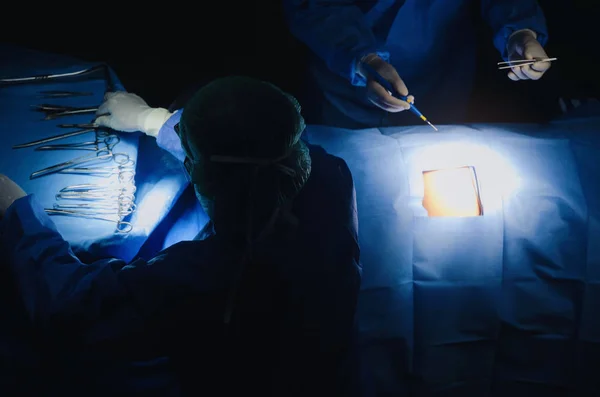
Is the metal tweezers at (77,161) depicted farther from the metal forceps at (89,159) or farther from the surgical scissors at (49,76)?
the surgical scissors at (49,76)

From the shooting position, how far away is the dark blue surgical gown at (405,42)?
2.34m

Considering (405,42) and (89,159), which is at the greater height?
(405,42)

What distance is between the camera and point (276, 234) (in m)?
1.37

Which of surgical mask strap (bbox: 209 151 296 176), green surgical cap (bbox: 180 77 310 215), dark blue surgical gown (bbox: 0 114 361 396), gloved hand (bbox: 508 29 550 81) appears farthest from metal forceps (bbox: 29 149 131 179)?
gloved hand (bbox: 508 29 550 81)

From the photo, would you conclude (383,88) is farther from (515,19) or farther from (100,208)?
(100,208)

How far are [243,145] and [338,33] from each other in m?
1.32

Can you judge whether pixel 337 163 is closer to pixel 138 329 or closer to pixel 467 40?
pixel 138 329

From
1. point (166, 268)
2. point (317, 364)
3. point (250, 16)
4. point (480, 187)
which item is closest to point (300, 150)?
point (166, 268)

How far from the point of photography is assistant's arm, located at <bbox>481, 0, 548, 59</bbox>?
2277 millimetres

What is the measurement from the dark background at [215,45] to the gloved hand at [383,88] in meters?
1.29

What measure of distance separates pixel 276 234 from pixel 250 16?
2968 millimetres

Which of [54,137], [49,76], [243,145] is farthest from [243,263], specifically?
[49,76]

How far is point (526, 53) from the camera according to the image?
7.13 feet

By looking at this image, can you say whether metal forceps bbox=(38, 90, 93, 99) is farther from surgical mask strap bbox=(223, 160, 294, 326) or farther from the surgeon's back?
surgical mask strap bbox=(223, 160, 294, 326)
